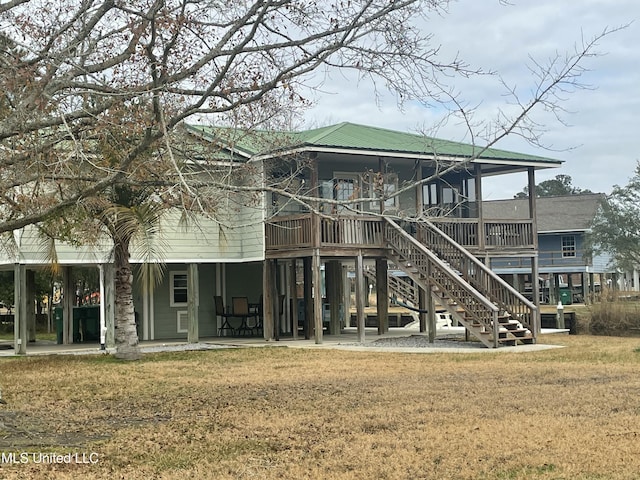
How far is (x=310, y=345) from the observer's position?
2183cm

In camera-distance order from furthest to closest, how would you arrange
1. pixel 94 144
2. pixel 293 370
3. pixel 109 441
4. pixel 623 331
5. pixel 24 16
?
pixel 623 331
pixel 293 370
pixel 94 144
pixel 24 16
pixel 109 441

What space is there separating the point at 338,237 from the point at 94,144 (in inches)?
386

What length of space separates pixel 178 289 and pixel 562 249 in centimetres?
3183

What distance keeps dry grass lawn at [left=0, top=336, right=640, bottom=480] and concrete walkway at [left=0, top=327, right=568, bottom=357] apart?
3.01m

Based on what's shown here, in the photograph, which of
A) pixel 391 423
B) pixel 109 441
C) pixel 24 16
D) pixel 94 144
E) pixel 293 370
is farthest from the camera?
pixel 293 370

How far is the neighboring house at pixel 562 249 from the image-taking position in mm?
49812

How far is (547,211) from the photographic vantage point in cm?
5428

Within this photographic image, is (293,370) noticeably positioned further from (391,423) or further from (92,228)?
(391,423)

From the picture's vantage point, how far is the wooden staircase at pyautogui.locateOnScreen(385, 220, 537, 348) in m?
20.2

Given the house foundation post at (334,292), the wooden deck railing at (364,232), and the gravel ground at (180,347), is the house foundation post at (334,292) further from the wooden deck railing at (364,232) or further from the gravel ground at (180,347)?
the gravel ground at (180,347)

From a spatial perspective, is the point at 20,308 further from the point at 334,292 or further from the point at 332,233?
the point at 334,292

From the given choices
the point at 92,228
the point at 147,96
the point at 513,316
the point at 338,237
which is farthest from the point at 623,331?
the point at 147,96

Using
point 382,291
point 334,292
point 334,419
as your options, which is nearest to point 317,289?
point 382,291

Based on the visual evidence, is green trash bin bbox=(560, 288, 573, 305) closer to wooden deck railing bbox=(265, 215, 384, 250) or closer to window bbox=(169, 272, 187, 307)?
window bbox=(169, 272, 187, 307)
